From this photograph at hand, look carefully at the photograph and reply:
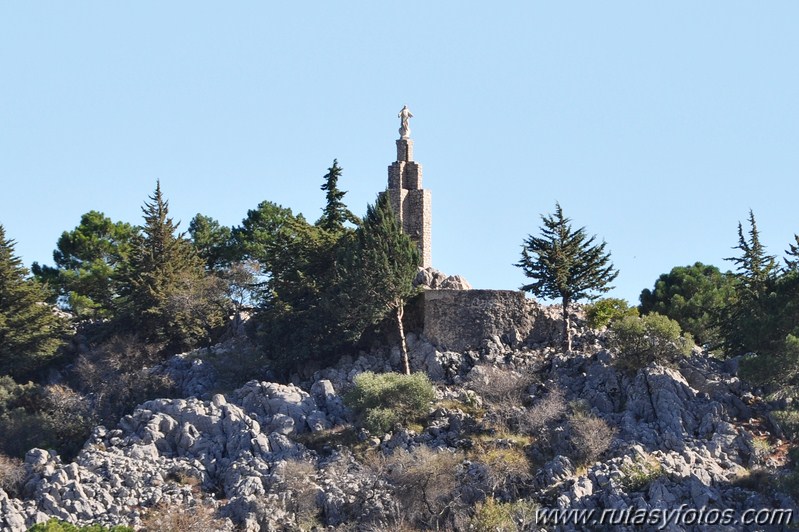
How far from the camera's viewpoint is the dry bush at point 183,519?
5788 centimetres

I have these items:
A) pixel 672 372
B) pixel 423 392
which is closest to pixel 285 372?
pixel 423 392

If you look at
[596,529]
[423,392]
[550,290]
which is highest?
[550,290]

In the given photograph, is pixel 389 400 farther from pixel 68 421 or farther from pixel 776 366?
pixel 776 366

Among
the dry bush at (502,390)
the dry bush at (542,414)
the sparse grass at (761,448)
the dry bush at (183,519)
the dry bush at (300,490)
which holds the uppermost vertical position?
the dry bush at (502,390)

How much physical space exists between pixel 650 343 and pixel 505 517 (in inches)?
439

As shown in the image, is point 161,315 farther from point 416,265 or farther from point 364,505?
point 364,505

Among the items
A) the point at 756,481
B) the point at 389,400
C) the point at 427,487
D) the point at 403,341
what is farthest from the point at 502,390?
the point at 756,481

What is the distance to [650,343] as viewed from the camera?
64938mm

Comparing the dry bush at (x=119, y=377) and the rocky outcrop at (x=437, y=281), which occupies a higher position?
the rocky outcrop at (x=437, y=281)

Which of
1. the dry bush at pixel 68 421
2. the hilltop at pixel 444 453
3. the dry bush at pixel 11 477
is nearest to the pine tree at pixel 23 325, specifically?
the dry bush at pixel 68 421

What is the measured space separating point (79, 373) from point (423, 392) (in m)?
15.6

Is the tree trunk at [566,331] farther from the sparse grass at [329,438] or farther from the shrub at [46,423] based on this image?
the shrub at [46,423]

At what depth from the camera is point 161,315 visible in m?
73.2

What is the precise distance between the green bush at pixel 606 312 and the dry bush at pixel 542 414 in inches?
252
